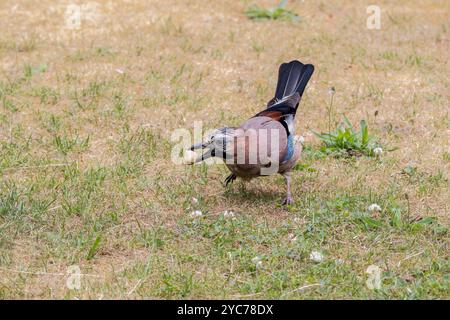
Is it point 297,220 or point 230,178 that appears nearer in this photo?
point 297,220

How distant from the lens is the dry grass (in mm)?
4133

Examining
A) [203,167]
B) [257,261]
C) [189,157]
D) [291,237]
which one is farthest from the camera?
[189,157]

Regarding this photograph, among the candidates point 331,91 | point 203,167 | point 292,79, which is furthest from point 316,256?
point 331,91

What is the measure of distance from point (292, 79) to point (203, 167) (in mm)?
943

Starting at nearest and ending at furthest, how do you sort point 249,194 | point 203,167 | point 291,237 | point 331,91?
point 291,237 → point 249,194 → point 203,167 → point 331,91

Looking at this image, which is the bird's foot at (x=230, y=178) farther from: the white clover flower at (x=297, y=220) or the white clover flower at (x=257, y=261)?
the white clover flower at (x=257, y=261)

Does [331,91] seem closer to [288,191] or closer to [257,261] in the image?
[288,191]

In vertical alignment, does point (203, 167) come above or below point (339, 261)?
above

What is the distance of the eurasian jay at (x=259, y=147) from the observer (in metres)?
4.75

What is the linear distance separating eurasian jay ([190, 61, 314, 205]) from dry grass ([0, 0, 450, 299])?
0.86ft

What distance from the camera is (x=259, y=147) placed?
15.7ft

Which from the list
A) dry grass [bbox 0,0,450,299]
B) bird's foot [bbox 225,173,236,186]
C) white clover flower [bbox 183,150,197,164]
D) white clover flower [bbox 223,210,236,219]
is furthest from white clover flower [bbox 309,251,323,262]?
white clover flower [bbox 183,150,197,164]

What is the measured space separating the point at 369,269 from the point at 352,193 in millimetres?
1065

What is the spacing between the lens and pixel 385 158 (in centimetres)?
573
